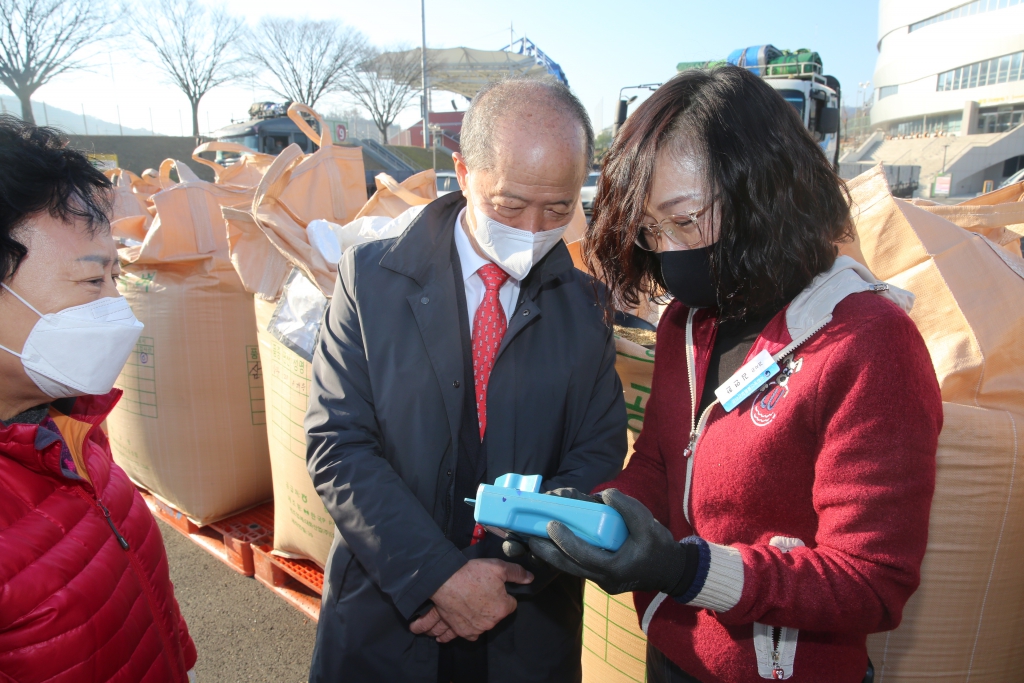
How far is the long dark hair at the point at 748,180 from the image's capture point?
35.4 inches

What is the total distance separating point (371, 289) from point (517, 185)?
38 cm

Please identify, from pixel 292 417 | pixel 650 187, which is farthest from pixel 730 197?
pixel 292 417

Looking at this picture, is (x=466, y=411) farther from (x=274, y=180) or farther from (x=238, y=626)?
(x=238, y=626)

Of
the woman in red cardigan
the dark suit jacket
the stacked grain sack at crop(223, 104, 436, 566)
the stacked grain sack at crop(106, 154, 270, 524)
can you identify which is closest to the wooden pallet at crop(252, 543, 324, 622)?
the stacked grain sack at crop(223, 104, 436, 566)

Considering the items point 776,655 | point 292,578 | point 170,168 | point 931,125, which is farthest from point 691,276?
point 931,125

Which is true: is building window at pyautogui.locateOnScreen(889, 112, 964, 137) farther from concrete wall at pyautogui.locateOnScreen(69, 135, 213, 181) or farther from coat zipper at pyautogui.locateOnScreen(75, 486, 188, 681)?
coat zipper at pyautogui.locateOnScreen(75, 486, 188, 681)

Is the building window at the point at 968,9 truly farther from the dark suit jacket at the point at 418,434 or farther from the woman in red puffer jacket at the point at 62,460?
the woman in red puffer jacket at the point at 62,460

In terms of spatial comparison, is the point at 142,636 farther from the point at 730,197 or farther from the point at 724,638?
the point at 730,197

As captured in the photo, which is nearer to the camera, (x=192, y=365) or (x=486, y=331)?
(x=486, y=331)

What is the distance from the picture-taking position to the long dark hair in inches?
35.4

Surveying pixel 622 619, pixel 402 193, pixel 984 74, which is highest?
pixel 984 74

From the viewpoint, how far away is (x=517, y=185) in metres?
1.28

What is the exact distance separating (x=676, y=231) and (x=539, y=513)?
499 millimetres

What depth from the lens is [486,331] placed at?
133 centimetres
